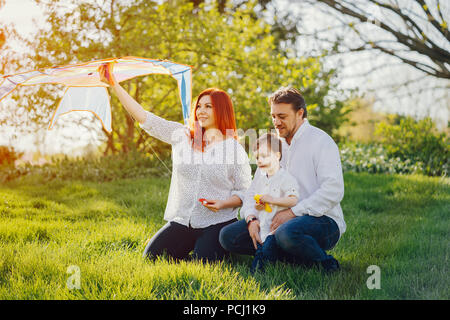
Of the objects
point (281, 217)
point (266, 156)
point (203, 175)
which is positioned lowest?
point (281, 217)

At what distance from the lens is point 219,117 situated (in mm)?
3709

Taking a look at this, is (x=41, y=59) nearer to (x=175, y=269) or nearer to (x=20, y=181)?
(x=20, y=181)

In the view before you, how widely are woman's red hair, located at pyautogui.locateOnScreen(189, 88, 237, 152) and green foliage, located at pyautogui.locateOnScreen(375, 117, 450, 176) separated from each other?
6.62m

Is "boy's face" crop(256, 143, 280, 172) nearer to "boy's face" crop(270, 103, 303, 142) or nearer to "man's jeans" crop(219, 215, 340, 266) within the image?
"boy's face" crop(270, 103, 303, 142)

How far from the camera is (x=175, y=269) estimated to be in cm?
313

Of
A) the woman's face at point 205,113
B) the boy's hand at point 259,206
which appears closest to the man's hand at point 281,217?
the boy's hand at point 259,206

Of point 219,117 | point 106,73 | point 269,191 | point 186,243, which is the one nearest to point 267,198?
point 269,191

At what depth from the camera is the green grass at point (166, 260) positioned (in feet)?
9.47

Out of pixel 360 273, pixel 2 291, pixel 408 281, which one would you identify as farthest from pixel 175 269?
pixel 408 281

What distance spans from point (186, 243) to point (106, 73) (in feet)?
5.60

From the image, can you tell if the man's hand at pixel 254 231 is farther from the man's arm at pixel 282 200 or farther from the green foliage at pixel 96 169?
the green foliage at pixel 96 169

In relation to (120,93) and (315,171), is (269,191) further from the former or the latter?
(120,93)

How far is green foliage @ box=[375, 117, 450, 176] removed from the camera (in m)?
9.05

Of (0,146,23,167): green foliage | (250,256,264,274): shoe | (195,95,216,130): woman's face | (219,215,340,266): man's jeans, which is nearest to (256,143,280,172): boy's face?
(219,215,340,266): man's jeans
